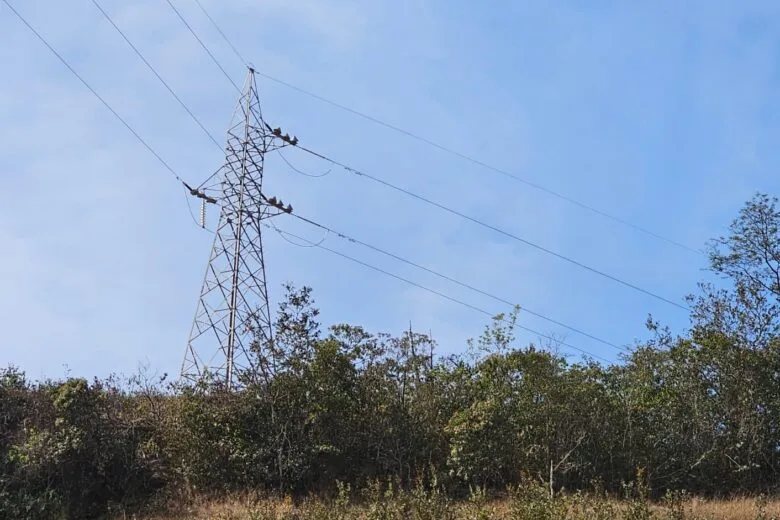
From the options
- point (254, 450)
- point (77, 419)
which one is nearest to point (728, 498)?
point (254, 450)

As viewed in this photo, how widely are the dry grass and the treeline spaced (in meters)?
0.77

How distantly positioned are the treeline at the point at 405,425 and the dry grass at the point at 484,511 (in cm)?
77

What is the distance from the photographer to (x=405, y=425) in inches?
720

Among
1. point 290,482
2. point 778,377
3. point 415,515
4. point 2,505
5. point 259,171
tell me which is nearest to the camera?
point 415,515

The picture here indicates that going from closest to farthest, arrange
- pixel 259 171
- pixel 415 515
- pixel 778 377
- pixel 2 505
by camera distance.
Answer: pixel 415 515 < pixel 2 505 < pixel 778 377 < pixel 259 171

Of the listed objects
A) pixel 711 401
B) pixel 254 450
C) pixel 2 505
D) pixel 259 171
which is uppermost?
pixel 259 171

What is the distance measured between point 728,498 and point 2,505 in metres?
15.0

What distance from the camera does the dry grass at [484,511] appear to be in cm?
1226

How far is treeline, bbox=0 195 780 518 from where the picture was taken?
1736 centimetres

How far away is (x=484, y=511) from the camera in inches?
477

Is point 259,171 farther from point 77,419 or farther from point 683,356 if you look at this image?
point 683,356

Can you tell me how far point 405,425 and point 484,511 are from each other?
626 centimetres

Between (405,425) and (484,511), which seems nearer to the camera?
(484,511)

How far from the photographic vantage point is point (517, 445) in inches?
687
